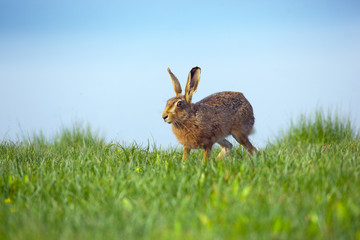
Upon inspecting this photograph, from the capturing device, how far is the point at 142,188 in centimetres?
414

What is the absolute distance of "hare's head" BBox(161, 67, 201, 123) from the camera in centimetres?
610

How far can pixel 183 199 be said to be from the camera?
3.67 meters

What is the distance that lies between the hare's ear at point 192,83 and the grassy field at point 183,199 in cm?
125

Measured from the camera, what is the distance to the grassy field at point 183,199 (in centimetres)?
305

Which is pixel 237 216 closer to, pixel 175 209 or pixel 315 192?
pixel 175 209

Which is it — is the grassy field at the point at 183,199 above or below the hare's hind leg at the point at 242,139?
below

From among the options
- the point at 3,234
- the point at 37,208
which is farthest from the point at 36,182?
the point at 3,234

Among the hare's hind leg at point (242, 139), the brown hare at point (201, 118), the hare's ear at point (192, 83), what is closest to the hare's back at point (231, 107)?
the brown hare at point (201, 118)

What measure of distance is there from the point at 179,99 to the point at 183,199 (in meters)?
2.78

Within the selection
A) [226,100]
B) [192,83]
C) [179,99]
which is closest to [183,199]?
[179,99]

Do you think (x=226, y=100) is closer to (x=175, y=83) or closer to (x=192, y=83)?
(x=192, y=83)

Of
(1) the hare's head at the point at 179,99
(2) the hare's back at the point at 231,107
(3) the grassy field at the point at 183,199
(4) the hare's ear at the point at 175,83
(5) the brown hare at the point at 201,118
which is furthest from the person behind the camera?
(2) the hare's back at the point at 231,107

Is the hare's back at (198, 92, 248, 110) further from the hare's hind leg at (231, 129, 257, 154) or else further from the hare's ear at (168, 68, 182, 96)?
the hare's ear at (168, 68, 182, 96)

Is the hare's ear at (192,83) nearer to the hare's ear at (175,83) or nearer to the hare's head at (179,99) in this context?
the hare's head at (179,99)
